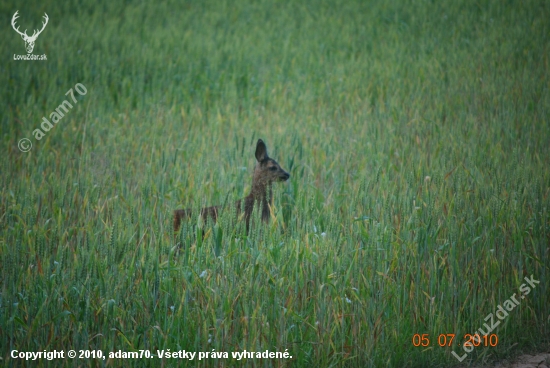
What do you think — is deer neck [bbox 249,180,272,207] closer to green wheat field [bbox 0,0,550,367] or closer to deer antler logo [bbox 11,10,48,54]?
green wheat field [bbox 0,0,550,367]

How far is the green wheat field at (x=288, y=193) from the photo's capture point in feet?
14.4

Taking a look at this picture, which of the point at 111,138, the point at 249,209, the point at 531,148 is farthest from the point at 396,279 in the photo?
the point at 111,138

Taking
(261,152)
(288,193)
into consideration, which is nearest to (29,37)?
(261,152)

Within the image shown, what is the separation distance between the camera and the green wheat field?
172 inches

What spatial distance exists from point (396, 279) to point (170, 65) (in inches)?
332

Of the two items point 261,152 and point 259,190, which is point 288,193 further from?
point 261,152

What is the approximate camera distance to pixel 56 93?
34.8 feet

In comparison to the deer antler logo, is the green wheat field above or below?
below
